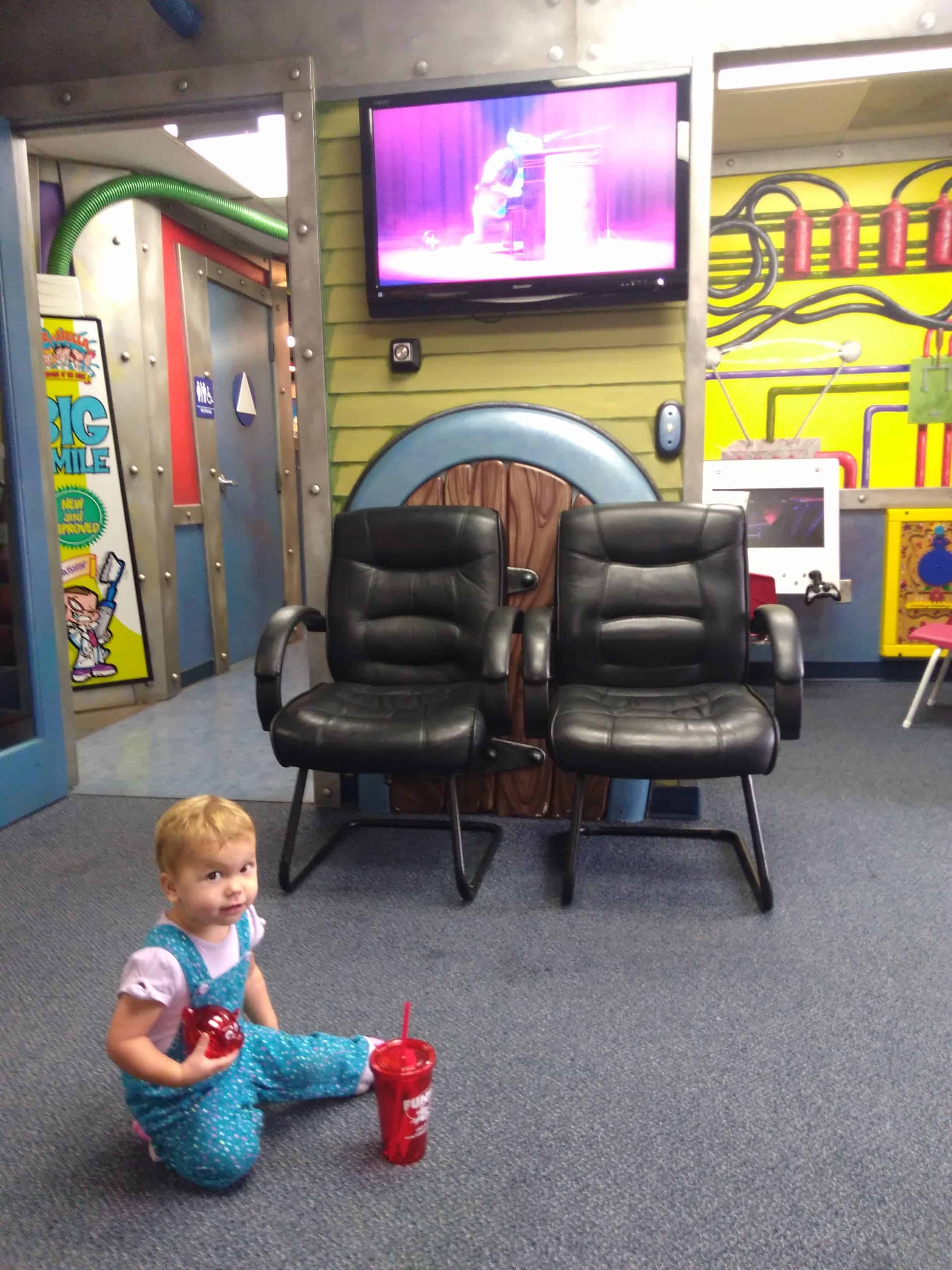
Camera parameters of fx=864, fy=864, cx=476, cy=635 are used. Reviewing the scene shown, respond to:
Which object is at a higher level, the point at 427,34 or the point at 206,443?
the point at 427,34

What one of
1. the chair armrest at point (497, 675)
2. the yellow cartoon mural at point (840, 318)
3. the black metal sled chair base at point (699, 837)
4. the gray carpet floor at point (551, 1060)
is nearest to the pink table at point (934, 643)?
the yellow cartoon mural at point (840, 318)

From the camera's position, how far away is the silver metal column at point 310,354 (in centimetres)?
240

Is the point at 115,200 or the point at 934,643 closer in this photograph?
the point at 934,643

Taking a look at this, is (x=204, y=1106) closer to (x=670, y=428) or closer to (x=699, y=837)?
(x=699, y=837)

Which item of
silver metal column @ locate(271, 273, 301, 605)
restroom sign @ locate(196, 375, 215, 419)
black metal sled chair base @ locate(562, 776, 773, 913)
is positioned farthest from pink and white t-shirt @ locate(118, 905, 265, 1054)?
silver metal column @ locate(271, 273, 301, 605)

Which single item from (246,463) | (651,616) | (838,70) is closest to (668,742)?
(651,616)

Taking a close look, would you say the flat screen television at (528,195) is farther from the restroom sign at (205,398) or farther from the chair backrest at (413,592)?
the restroom sign at (205,398)

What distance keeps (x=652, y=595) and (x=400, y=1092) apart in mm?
1402

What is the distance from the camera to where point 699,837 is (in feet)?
7.63

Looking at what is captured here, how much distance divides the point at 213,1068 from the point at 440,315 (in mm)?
1978

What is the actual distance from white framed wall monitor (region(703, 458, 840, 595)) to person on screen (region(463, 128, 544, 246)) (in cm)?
199

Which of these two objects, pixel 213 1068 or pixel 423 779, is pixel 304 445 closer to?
pixel 423 779

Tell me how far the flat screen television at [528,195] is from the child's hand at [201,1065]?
1.93 meters

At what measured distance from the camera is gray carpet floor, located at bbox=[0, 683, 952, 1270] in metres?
1.11
